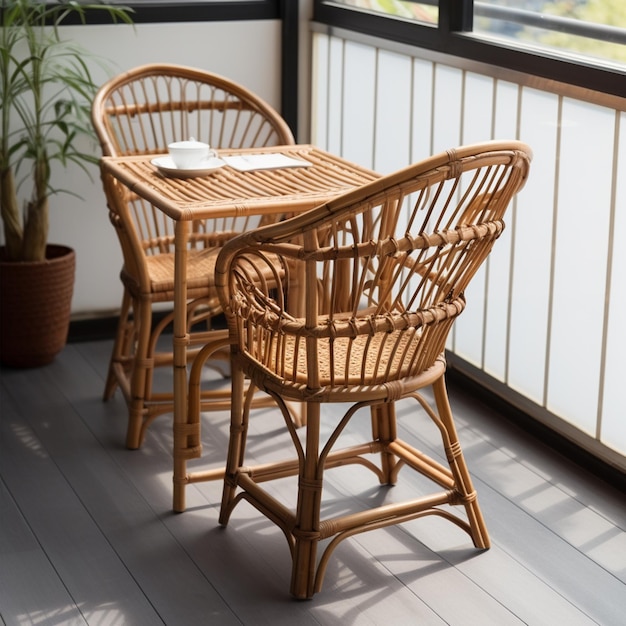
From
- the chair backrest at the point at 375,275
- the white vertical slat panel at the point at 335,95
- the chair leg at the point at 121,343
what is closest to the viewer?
the chair backrest at the point at 375,275

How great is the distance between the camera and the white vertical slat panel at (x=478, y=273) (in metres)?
3.06

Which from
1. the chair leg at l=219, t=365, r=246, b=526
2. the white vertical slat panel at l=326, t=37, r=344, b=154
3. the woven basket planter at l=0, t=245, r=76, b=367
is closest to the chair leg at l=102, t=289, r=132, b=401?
the woven basket planter at l=0, t=245, r=76, b=367

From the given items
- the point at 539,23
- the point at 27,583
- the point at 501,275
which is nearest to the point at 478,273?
the point at 501,275

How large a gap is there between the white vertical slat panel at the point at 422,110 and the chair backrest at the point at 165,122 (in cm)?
38

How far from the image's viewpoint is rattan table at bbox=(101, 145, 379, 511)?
2.45 m

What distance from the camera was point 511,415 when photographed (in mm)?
3115

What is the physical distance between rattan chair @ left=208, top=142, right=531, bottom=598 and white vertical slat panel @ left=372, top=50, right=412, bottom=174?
111 centimetres

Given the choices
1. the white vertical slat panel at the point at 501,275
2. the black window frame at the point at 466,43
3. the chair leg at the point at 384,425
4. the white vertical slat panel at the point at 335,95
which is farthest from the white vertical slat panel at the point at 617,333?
the white vertical slat panel at the point at 335,95

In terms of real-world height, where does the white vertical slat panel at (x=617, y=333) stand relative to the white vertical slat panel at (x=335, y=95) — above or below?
below

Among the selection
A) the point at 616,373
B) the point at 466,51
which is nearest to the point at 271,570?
the point at 616,373

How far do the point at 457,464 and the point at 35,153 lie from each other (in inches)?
65.9

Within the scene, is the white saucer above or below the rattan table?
above

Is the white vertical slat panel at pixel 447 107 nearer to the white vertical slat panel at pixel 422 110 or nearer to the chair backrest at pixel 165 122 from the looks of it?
the white vertical slat panel at pixel 422 110

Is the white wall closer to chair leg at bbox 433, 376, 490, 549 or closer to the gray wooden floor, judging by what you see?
the gray wooden floor
